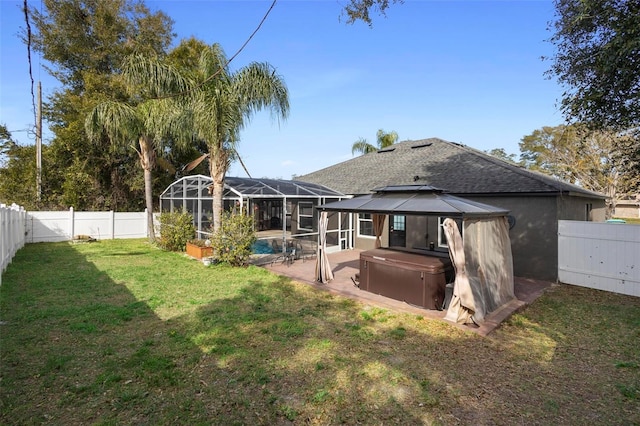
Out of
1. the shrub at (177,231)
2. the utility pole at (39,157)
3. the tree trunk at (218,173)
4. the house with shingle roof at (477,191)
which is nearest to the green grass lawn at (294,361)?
the house with shingle roof at (477,191)

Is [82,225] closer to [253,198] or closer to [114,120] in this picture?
[114,120]

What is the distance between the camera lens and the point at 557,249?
9.02 m

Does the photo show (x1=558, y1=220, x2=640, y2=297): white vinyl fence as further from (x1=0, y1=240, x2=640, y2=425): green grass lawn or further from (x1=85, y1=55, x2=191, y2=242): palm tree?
(x1=85, y1=55, x2=191, y2=242): palm tree

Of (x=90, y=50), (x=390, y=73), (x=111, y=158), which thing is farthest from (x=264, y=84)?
(x=90, y=50)

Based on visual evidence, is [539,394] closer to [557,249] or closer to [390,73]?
[557,249]

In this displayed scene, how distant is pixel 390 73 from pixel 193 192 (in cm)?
955

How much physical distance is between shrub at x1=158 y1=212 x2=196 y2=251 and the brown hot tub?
8407 mm

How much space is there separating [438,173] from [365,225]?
3728 mm

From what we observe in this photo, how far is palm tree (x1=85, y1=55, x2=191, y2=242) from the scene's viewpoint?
33.6 ft

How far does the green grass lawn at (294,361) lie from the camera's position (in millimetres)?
3291

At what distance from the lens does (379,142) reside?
2659 cm

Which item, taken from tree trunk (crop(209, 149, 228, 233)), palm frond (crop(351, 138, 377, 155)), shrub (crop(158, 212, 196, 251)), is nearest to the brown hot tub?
tree trunk (crop(209, 149, 228, 233))

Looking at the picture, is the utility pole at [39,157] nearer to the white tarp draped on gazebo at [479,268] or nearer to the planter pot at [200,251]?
the planter pot at [200,251]

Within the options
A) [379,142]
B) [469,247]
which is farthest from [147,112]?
[379,142]
